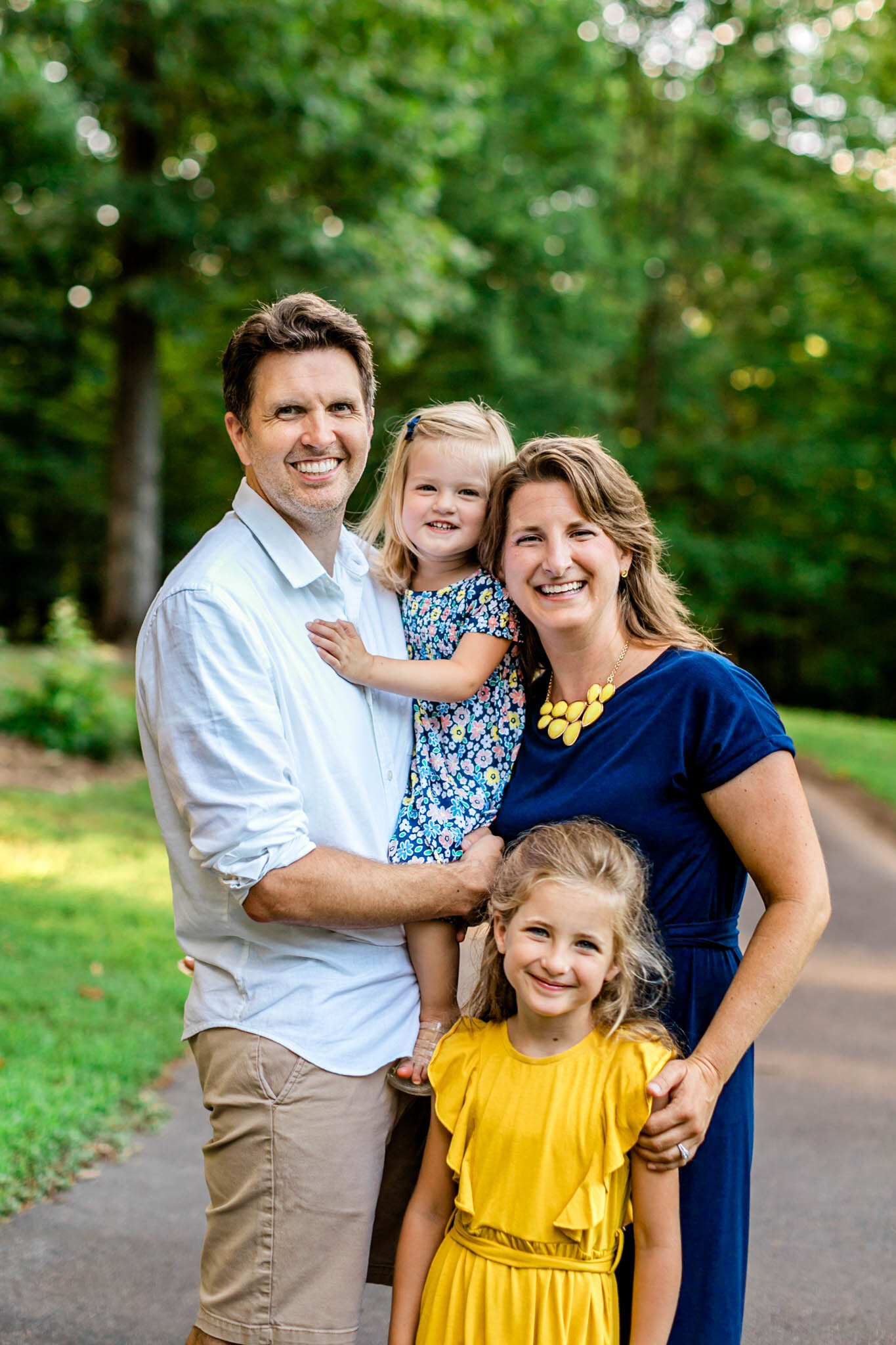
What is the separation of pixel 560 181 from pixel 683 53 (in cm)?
784

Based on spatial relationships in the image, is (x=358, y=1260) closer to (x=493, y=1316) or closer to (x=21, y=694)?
(x=493, y=1316)

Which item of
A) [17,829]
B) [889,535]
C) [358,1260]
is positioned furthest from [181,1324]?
[889,535]

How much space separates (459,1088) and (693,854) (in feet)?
2.06

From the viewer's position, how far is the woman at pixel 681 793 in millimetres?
2270

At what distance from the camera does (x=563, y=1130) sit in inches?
88.4

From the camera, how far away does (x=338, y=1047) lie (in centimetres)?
238

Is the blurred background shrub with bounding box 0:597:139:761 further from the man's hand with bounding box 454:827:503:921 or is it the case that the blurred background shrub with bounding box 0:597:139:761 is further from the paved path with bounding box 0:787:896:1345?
the man's hand with bounding box 454:827:503:921

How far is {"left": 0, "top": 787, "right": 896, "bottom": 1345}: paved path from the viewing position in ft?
11.8

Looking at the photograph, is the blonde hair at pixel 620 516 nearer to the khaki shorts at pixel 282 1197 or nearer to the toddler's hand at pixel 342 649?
the toddler's hand at pixel 342 649

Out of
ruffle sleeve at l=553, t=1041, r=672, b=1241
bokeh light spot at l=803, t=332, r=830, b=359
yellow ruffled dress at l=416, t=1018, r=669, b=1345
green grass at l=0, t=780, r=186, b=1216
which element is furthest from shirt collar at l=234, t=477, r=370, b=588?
bokeh light spot at l=803, t=332, r=830, b=359

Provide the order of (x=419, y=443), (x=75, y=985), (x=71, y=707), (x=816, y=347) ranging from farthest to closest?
(x=816, y=347), (x=71, y=707), (x=75, y=985), (x=419, y=443)

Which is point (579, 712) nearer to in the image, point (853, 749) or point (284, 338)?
point (284, 338)

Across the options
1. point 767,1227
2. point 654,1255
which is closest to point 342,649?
point 654,1255

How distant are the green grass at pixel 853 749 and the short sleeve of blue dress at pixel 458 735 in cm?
1020
